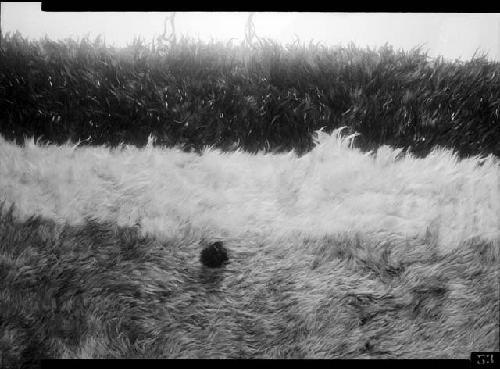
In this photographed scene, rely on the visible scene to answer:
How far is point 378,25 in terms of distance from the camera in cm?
119

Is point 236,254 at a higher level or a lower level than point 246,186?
lower

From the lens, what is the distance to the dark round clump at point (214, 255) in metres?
1.18

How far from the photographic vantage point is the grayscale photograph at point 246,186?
1177 mm

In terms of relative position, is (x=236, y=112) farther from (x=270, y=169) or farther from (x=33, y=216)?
(x=33, y=216)

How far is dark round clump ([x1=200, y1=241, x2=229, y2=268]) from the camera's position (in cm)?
118

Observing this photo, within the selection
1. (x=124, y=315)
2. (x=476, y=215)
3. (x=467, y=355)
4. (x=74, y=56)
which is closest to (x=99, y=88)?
(x=74, y=56)

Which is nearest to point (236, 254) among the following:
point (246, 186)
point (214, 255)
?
point (214, 255)

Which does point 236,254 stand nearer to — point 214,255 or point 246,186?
point 214,255

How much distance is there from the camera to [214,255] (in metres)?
1.18

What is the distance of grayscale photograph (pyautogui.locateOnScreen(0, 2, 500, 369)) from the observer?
3.86 ft

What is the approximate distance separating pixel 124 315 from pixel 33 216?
1.36 ft

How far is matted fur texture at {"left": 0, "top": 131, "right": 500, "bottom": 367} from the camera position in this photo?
3.86 ft

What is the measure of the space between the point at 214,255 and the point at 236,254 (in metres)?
0.07
